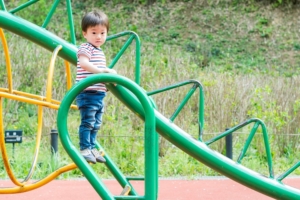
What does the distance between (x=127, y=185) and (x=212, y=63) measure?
30.2 feet

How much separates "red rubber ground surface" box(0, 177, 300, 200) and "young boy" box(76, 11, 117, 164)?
7.77 feet

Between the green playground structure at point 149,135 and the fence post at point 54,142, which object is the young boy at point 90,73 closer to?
the green playground structure at point 149,135

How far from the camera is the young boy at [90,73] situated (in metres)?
3.18

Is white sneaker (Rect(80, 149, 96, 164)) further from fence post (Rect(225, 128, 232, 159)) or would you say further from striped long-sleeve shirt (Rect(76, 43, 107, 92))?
fence post (Rect(225, 128, 232, 159))

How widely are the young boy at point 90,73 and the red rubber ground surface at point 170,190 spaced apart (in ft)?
7.77

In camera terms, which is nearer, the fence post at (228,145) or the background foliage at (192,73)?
the fence post at (228,145)

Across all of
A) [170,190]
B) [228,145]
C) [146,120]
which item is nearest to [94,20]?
[146,120]

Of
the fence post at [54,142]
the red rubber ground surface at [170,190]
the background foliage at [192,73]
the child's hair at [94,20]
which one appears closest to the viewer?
the child's hair at [94,20]

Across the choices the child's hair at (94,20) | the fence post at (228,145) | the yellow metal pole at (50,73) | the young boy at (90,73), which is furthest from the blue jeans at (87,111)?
the fence post at (228,145)

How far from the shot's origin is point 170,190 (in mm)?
5910

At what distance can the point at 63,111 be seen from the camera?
9.11 ft

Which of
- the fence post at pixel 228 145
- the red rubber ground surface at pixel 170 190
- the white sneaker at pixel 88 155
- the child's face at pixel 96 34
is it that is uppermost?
the child's face at pixel 96 34

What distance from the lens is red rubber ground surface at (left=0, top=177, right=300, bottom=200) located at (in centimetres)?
562

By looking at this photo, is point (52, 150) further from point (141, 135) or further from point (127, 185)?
point (127, 185)
